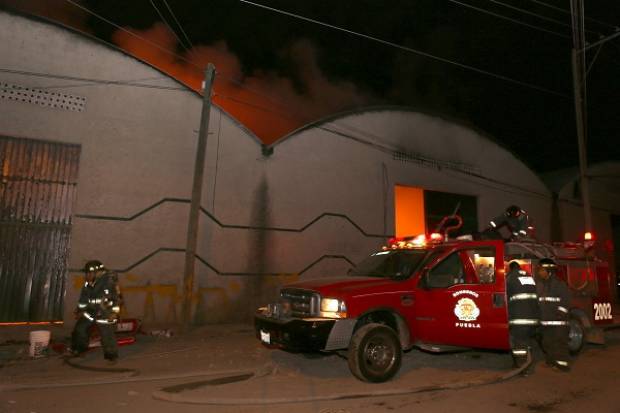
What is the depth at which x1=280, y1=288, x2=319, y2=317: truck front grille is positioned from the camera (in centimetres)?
591

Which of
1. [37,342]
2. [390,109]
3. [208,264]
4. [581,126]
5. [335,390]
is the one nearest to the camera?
[335,390]

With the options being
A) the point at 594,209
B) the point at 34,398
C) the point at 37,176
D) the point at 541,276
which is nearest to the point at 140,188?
the point at 37,176

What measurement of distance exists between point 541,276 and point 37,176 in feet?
34.8

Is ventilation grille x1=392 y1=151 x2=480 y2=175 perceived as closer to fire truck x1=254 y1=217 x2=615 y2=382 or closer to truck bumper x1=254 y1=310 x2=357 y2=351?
fire truck x1=254 y1=217 x2=615 y2=382

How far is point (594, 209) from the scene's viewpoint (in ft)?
65.2

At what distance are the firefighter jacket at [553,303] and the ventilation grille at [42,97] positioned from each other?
10551 mm

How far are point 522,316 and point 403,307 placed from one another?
1652 mm

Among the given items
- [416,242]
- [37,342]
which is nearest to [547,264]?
[416,242]

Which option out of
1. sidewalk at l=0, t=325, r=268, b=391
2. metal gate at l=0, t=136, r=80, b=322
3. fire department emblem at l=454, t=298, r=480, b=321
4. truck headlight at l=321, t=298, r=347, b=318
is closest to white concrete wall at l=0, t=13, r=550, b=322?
metal gate at l=0, t=136, r=80, b=322

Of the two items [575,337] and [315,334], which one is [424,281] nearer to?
[315,334]

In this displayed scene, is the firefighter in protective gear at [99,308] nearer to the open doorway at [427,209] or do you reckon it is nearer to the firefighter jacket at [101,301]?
the firefighter jacket at [101,301]

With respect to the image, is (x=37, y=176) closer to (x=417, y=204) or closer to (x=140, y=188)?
(x=140, y=188)

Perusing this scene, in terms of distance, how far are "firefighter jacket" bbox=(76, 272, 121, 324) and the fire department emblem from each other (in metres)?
5.13

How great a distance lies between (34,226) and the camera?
1024 cm
